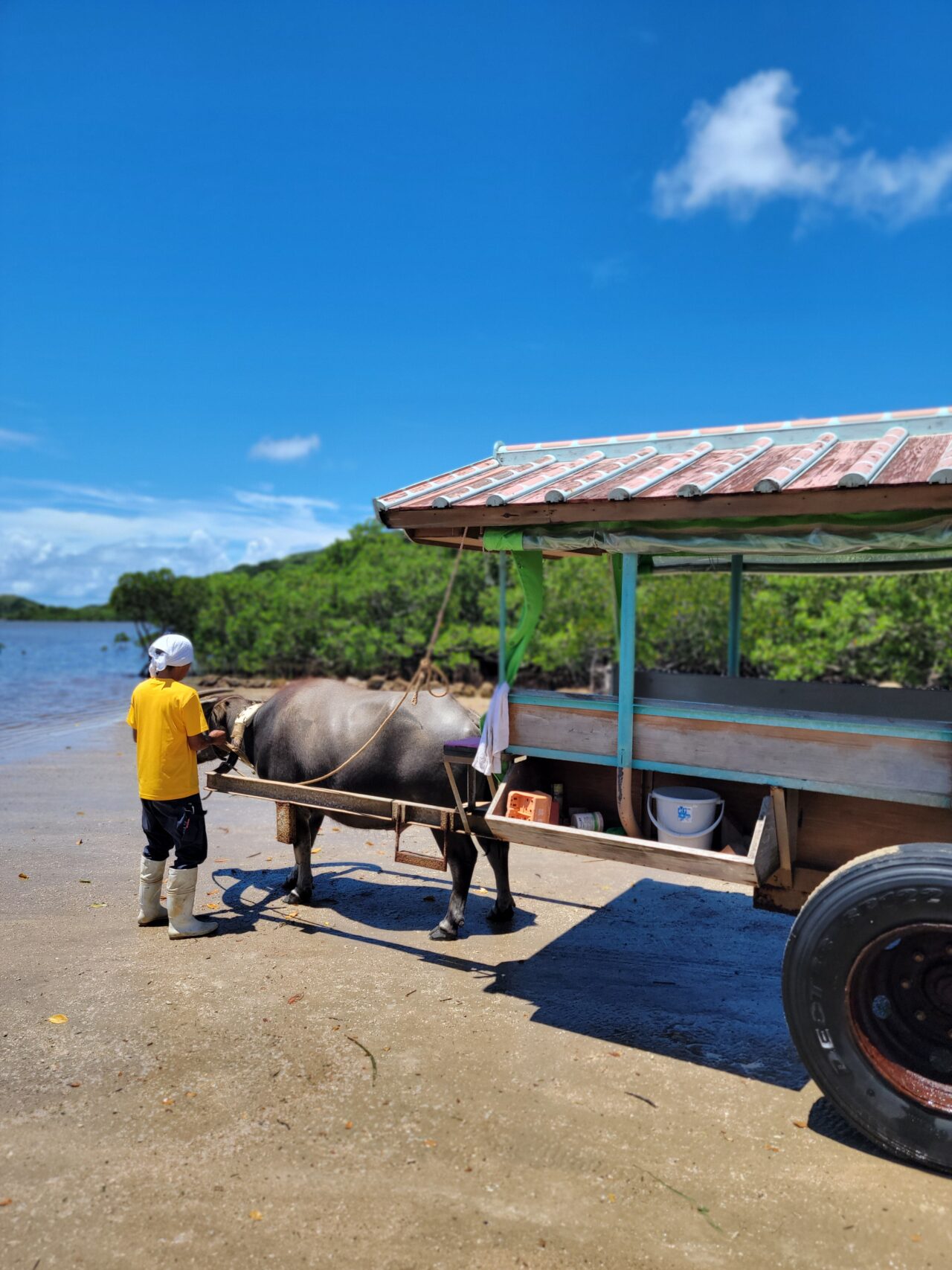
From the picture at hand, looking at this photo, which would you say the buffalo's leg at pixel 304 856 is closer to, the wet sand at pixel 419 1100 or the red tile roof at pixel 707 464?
the wet sand at pixel 419 1100

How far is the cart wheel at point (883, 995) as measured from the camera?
298 centimetres

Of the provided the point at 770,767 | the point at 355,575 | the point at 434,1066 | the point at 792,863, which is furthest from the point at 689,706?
the point at 355,575

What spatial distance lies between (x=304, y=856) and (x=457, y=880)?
4.04 ft

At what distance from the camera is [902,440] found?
399 cm

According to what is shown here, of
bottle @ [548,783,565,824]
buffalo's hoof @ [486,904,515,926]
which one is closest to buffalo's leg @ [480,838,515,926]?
buffalo's hoof @ [486,904,515,926]

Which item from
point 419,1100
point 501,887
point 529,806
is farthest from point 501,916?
point 419,1100

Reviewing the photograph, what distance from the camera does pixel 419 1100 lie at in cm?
350

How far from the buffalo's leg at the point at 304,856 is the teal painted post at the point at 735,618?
9.81 ft

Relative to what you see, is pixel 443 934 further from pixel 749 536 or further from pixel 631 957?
pixel 749 536

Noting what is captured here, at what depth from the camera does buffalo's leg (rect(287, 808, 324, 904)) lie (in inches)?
230

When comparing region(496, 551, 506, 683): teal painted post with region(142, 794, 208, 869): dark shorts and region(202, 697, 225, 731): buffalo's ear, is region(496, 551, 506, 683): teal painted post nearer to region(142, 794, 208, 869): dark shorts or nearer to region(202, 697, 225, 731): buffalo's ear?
region(142, 794, 208, 869): dark shorts

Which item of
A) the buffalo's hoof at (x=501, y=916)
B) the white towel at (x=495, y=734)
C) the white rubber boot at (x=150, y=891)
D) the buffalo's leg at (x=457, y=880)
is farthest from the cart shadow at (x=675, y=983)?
the white rubber boot at (x=150, y=891)

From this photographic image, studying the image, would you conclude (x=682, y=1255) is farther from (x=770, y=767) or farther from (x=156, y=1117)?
(x=156, y=1117)

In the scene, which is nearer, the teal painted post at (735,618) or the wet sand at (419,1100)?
the wet sand at (419,1100)
